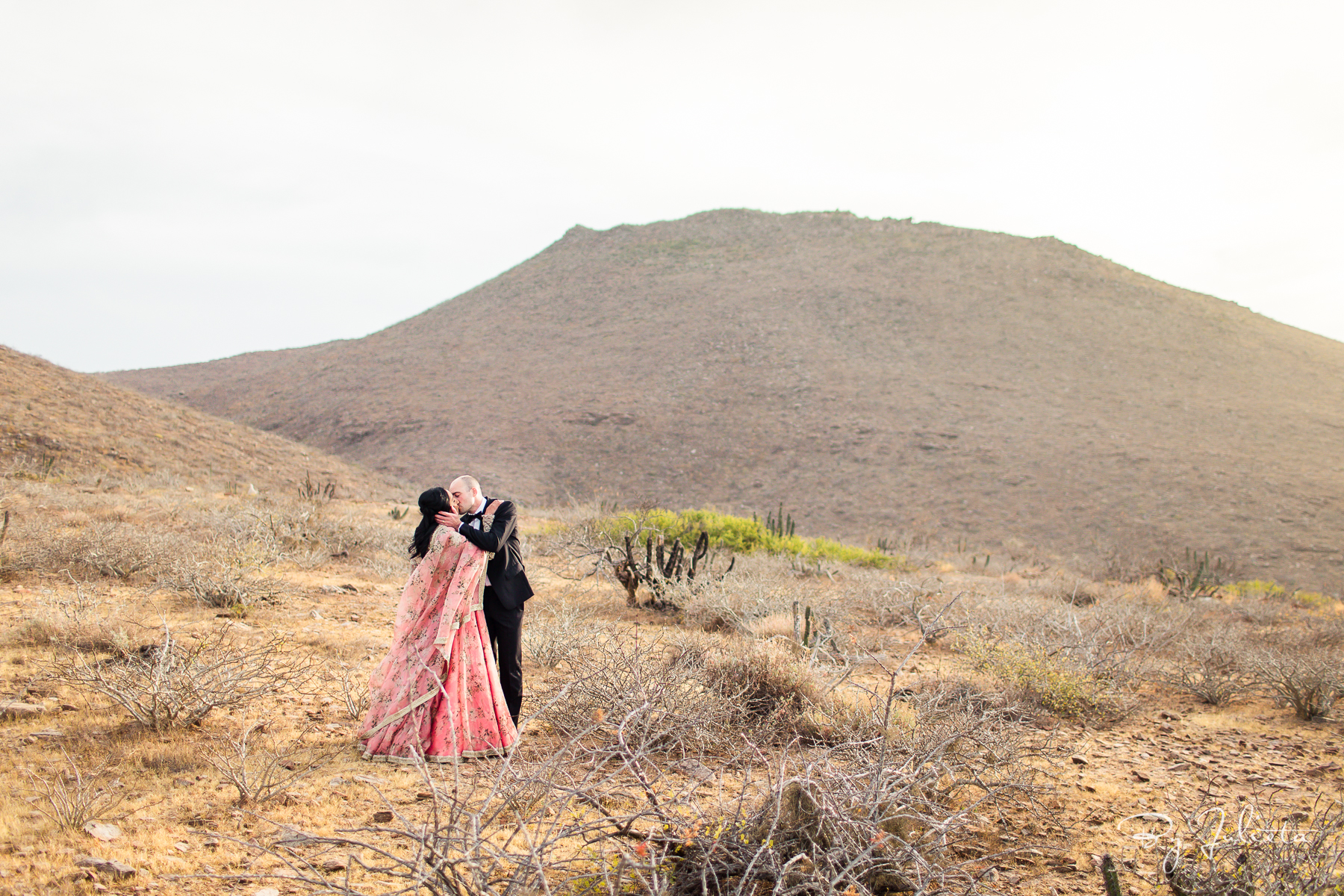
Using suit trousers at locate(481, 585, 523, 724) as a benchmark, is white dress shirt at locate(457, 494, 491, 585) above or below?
above

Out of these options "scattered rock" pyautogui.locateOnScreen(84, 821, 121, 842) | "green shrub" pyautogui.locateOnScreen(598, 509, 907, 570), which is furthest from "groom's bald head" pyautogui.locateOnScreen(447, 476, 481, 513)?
"green shrub" pyautogui.locateOnScreen(598, 509, 907, 570)

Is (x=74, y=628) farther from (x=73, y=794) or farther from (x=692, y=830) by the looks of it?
(x=692, y=830)

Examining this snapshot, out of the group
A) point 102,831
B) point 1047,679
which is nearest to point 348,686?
point 102,831

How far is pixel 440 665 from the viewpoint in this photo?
413 centimetres

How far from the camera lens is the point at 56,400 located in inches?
776

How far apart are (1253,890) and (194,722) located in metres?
5.20

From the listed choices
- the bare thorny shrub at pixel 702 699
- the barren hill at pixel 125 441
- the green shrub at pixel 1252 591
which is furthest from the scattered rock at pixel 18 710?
the green shrub at pixel 1252 591

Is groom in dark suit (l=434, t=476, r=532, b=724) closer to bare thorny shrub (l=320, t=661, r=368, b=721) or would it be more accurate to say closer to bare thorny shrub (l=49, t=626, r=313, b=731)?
bare thorny shrub (l=320, t=661, r=368, b=721)

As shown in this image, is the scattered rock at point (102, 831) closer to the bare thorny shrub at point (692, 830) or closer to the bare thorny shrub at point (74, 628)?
the bare thorny shrub at point (692, 830)

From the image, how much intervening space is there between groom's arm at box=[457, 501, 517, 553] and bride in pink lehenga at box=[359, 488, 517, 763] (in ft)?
0.27

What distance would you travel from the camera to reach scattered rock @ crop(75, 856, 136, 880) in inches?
114

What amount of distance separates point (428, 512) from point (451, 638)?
70 cm

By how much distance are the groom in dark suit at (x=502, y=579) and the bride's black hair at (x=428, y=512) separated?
0.21 feet

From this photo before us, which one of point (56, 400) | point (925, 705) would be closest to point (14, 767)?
point (925, 705)
